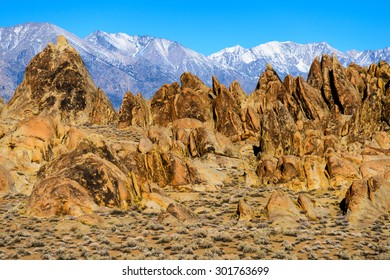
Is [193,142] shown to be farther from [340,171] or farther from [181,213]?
[181,213]

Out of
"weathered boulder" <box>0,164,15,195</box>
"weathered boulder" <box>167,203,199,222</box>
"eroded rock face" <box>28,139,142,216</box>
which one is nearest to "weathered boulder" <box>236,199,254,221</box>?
"weathered boulder" <box>167,203,199,222</box>

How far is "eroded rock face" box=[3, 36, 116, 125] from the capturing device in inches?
3474

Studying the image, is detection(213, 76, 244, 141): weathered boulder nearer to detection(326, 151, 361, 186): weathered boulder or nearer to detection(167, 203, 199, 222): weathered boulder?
detection(326, 151, 361, 186): weathered boulder

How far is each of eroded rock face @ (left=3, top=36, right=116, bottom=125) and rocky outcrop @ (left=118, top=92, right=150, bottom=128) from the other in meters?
4.91

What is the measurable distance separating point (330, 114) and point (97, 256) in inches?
2448

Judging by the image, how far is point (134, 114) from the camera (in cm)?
8731

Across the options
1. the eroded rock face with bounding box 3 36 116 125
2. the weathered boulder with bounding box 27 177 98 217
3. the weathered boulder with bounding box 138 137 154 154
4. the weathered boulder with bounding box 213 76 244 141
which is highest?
A: the eroded rock face with bounding box 3 36 116 125

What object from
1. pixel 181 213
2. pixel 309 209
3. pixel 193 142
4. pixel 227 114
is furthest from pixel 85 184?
pixel 227 114

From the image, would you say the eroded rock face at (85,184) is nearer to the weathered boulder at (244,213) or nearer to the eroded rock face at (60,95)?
the weathered boulder at (244,213)

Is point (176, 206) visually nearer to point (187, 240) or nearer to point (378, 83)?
point (187, 240)

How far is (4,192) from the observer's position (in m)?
43.9

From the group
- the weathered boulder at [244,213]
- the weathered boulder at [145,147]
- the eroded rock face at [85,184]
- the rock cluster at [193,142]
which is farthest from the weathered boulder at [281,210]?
the weathered boulder at [145,147]

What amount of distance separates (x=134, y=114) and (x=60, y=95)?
610 inches
